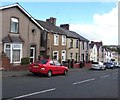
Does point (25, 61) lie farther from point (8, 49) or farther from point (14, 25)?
point (14, 25)

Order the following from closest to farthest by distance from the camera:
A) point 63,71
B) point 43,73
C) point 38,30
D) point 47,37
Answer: point 43,73 < point 63,71 < point 38,30 < point 47,37

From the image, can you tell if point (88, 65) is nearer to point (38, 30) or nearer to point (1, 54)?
point (38, 30)

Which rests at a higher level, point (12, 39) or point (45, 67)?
point (12, 39)

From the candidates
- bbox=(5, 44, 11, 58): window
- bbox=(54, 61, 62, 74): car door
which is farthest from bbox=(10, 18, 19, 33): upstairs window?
bbox=(54, 61, 62, 74): car door

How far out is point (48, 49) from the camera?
40.0 metres

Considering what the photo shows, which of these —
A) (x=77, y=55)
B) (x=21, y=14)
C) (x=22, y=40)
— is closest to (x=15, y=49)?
(x=22, y=40)

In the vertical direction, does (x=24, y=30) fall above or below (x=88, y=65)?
above

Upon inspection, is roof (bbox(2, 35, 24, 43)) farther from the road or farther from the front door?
the road

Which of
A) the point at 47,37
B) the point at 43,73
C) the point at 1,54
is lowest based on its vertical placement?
the point at 43,73

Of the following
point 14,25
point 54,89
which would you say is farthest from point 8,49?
point 54,89

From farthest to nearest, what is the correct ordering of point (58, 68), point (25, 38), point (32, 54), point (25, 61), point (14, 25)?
point (32, 54) < point (25, 38) < point (14, 25) < point (25, 61) < point (58, 68)

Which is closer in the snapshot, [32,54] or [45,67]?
[45,67]

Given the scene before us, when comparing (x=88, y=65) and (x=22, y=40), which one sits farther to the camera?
(x=88, y=65)

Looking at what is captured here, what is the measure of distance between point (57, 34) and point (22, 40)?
11.6 metres
